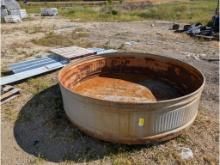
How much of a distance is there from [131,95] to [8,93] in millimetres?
2692

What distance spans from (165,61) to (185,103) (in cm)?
204

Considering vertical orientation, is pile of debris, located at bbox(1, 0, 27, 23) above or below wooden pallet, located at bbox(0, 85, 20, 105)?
above

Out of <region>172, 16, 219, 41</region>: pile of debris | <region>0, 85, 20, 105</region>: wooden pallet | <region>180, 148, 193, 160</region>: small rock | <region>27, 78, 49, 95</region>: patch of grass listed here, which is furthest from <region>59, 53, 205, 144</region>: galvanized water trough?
<region>172, 16, 219, 41</region>: pile of debris

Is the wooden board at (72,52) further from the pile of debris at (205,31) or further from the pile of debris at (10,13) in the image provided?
the pile of debris at (10,13)

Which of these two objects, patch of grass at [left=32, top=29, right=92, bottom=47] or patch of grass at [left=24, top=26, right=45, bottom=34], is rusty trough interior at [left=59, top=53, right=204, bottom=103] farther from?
patch of grass at [left=24, top=26, right=45, bottom=34]

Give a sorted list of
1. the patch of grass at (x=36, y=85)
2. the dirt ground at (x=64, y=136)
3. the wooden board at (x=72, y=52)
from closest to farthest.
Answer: the dirt ground at (x=64, y=136) < the patch of grass at (x=36, y=85) < the wooden board at (x=72, y=52)

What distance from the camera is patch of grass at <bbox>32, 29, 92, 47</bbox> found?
32.8 ft

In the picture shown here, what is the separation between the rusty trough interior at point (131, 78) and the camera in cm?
534

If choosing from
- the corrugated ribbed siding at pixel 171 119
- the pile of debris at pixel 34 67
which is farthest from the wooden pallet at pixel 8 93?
the corrugated ribbed siding at pixel 171 119

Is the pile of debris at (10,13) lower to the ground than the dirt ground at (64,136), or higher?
higher

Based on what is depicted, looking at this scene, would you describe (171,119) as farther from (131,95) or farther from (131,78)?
(131,78)

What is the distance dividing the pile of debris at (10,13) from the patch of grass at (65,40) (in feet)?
14.5

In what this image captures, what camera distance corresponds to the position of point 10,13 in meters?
15.7

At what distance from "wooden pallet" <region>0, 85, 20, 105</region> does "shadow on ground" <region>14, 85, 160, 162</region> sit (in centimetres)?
53
